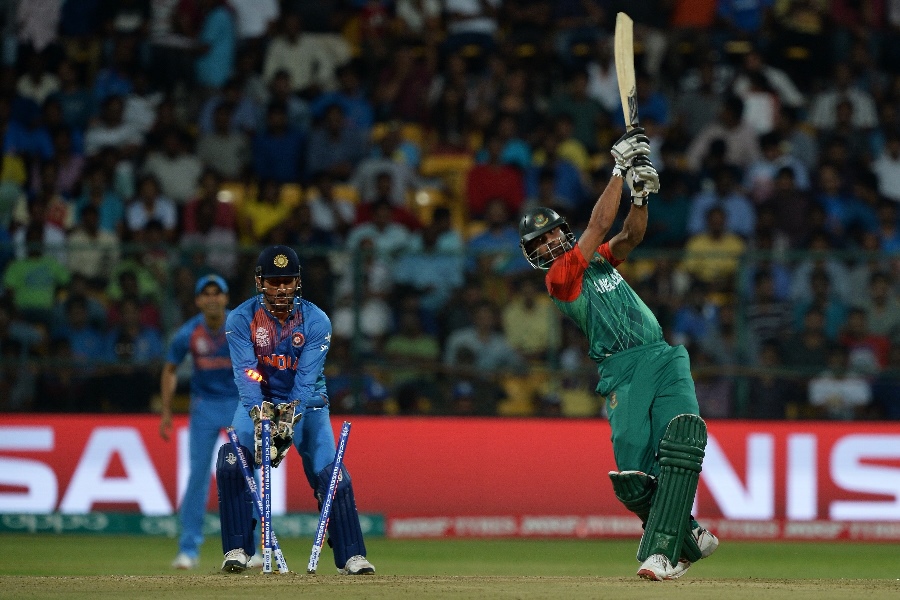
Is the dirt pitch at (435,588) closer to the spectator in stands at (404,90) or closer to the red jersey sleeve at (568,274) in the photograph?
the red jersey sleeve at (568,274)

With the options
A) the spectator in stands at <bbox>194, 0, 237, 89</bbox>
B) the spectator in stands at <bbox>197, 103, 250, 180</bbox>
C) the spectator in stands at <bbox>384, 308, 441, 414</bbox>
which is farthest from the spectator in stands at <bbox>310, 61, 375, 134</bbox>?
the spectator in stands at <bbox>384, 308, 441, 414</bbox>

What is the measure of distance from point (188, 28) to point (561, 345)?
7300mm

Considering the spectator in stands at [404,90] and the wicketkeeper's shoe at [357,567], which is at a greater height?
the spectator in stands at [404,90]

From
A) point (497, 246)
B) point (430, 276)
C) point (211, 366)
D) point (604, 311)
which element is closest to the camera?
point (604, 311)

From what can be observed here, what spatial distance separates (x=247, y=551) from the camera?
33.1ft

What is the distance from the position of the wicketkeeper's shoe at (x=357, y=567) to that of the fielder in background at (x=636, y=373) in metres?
1.88

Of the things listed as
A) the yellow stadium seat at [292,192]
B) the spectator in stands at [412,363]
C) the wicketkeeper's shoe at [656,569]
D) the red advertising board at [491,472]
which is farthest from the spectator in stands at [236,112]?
the wicketkeeper's shoe at [656,569]

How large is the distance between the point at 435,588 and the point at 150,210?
31.9 ft

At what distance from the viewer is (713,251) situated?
1623cm

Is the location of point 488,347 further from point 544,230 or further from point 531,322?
point 544,230

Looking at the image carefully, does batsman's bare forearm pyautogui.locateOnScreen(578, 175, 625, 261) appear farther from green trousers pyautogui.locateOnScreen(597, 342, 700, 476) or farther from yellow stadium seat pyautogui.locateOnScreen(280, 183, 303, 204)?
yellow stadium seat pyautogui.locateOnScreen(280, 183, 303, 204)

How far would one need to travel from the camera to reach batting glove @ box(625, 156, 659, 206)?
8.93 meters

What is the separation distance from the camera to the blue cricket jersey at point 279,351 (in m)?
9.87

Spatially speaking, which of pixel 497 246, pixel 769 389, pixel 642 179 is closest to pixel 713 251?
pixel 769 389
